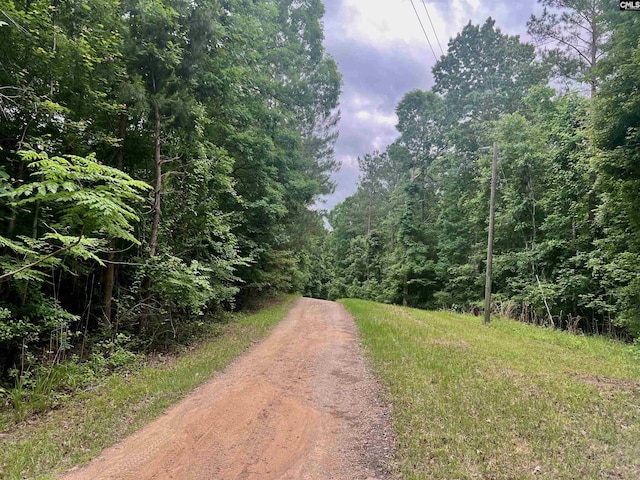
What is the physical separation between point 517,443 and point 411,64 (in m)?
17.0

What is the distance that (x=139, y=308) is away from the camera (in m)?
8.13

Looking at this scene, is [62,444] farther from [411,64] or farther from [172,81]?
[411,64]

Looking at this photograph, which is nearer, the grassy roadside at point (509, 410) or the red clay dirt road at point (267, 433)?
the grassy roadside at point (509, 410)

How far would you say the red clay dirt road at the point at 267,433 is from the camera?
324cm

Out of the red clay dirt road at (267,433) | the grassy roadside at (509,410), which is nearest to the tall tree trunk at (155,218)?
the red clay dirt road at (267,433)

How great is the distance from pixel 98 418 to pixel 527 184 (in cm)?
2087

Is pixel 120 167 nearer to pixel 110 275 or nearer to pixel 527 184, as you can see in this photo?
pixel 110 275

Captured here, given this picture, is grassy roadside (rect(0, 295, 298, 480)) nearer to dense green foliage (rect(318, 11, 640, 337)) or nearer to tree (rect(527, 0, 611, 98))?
dense green foliage (rect(318, 11, 640, 337))

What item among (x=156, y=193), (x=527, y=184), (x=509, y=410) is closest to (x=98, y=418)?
(x=509, y=410)

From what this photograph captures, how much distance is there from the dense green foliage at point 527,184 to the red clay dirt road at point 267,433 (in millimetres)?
8099

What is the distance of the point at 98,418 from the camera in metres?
4.25

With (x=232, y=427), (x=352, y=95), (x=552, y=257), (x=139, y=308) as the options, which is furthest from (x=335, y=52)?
(x=232, y=427)

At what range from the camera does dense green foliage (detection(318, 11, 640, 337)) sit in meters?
8.27

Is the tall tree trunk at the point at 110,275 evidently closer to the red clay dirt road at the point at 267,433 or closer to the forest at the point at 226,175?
the forest at the point at 226,175
